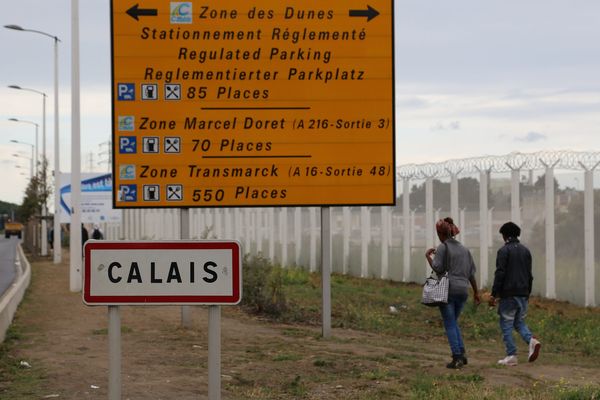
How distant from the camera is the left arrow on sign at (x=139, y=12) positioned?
14219 mm

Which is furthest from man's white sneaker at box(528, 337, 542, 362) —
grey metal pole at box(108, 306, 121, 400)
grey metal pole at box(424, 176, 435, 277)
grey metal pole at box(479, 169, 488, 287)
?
grey metal pole at box(424, 176, 435, 277)

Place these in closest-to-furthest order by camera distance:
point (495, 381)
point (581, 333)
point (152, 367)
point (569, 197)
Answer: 1. point (495, 381)
2. point (152, 367)
3. point (581, 333)
4. point (569, 197)

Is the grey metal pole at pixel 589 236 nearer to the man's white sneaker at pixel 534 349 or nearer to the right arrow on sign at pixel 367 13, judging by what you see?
the man's white sneaker at pixel 534 349

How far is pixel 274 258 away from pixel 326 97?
23.8 m

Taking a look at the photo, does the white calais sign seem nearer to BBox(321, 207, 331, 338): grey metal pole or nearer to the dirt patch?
the dirt patch

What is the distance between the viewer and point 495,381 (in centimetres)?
1130

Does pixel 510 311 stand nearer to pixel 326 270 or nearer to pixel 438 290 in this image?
pixel 438 290

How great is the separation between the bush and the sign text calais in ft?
17.3

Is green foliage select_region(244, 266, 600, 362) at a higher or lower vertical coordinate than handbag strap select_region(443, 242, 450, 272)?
lower

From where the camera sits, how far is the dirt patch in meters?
10.8

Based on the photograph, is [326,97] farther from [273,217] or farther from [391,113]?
[273,217]

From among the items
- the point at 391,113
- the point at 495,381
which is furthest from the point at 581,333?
the point at 495,381

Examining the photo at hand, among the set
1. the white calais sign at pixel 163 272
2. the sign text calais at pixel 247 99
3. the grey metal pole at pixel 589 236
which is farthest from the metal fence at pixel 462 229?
the white calais sign at pixel 163 272

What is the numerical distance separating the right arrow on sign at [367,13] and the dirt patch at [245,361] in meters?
4.12
